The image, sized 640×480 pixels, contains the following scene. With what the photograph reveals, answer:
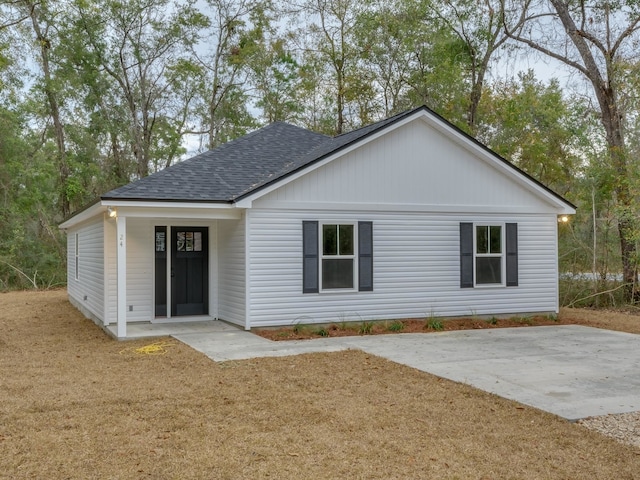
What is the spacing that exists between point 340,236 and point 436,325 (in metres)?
2.47

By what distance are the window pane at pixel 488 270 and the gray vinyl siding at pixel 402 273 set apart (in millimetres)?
203

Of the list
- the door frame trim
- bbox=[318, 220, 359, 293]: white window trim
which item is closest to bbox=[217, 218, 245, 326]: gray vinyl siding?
the door frame trim

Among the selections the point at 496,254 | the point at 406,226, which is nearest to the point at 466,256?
the point at 496,254

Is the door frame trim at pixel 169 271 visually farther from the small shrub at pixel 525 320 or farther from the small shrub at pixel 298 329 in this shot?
the small shrub at pixel 525 320

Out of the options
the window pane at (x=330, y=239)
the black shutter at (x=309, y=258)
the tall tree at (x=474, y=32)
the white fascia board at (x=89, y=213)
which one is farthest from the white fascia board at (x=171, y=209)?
the tall tree at (x=474, y=32)

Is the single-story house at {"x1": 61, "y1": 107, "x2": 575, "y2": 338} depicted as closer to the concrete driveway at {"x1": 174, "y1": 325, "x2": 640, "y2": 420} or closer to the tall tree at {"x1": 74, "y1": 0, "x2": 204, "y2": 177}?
the concrete driveway at {"x1": 174, "y1": 325, "x2": 640, "y2": 420}

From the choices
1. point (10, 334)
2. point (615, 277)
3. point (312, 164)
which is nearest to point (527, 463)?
point (312, 164)

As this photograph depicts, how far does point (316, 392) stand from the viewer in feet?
19.5

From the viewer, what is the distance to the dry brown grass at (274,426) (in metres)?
3.92

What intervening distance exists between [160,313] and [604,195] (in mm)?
12164

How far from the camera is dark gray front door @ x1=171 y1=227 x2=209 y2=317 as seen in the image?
11.1 m

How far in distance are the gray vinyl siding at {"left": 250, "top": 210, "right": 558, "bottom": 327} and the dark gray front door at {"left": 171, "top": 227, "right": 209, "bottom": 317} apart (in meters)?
1.79

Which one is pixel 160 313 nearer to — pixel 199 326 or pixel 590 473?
pixel 199 326

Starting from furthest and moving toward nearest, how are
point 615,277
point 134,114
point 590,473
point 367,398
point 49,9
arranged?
point 134,114 → point 49,9 → point 615,277 → point 367,398 → point 590,473
